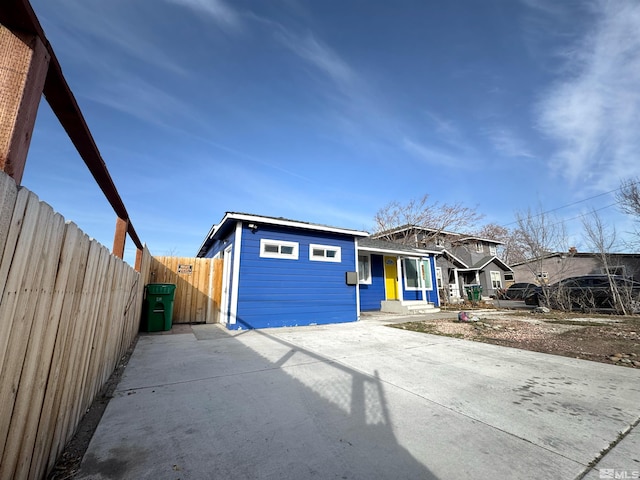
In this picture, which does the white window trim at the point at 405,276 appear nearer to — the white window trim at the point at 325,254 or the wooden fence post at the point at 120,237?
the white window trim at the point at 325,254

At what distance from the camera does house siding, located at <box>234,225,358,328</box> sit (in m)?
7.04

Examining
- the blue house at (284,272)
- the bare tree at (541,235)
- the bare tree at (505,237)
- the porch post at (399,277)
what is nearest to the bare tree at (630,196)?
the bare tree at (541,235)

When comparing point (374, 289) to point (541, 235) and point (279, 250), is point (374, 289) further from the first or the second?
point (541, 235)

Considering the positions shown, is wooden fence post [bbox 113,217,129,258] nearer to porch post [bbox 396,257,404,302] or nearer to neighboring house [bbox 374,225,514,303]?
porch post [bbox 396,257,404,302]

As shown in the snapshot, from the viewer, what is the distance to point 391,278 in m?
12.2

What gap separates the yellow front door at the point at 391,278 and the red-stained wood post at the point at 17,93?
12.0m

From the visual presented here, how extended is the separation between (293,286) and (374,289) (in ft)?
17.3

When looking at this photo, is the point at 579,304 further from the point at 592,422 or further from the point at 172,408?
the point at 172,408

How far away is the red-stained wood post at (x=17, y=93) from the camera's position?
3.14ft

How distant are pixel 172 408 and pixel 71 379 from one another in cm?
90

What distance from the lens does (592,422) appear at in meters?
2.11

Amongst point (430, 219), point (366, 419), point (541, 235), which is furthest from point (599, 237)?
point (366, 419)

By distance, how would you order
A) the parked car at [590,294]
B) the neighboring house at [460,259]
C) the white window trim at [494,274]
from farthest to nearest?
the white window trim at [494,274]
the neighboring house at [460,259]
the parked car at [590,294]

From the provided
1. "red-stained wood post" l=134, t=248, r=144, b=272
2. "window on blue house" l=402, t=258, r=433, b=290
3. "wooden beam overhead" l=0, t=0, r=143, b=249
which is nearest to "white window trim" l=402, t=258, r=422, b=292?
"window on blue house" l=402, t=258, r=433, b=290
